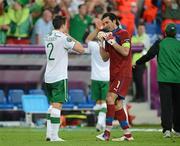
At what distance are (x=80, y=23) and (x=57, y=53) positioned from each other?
8.86 meters

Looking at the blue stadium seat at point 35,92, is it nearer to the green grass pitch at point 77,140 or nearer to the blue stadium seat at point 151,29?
the blue stadium seat at point 151,29

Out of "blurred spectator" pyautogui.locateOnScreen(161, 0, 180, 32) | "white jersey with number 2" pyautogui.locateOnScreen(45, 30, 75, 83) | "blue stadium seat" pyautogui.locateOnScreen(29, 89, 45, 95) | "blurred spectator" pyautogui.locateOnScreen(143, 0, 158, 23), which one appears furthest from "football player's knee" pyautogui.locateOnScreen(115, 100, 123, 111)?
"blurred spectator" pyautogui.locateOnScreen(143, 0, 158, 23)

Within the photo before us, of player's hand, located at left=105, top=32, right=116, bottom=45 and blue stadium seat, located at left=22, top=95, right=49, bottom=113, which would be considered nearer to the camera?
player's hand, located at left=105, top=32, right=116, bottom=45

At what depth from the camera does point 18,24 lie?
23656 mm

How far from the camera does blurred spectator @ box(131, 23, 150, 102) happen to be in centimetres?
2350

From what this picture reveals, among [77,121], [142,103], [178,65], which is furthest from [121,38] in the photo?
[142,103]

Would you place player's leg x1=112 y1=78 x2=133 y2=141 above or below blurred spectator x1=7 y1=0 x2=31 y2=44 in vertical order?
below

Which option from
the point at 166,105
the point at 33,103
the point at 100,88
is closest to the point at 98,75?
the point at 100,88

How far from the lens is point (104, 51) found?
15453mm

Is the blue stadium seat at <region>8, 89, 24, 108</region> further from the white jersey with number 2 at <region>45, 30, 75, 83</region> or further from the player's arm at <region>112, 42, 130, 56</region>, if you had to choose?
the player's arm at <region>112, 42, 130, 56</region>

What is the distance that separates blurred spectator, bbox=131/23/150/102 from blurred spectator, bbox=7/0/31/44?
3.35 metres

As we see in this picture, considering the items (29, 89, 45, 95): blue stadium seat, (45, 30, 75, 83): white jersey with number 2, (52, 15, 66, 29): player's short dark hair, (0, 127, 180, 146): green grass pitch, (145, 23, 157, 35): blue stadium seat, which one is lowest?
(0, 127, 180, 146): green grass pitch

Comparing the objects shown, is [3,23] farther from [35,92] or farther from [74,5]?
[74,5]

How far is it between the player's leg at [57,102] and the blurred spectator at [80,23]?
8.77m
